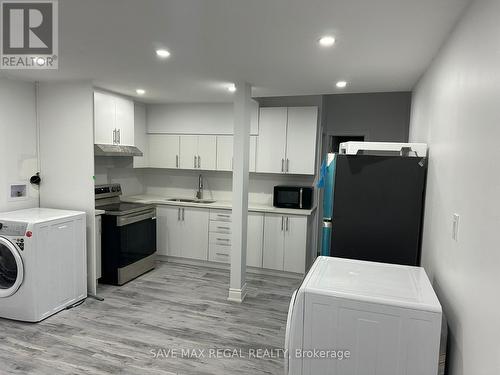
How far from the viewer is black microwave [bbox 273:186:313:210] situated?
4445 millimetres

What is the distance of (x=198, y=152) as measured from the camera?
5.05m

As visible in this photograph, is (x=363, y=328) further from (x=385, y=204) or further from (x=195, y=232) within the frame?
(x=195, y=232)

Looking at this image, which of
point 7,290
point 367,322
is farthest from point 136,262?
point 367,322

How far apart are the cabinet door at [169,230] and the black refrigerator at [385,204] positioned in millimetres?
3073

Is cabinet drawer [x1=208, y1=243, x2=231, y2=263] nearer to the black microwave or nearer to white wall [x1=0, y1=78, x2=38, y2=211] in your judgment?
the black microwave

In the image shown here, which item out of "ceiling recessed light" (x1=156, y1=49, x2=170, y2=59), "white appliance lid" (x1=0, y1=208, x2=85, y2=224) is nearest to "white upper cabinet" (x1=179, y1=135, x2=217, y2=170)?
"white appliance lid" (x1=0, y1=208, x2=85, y2=224)

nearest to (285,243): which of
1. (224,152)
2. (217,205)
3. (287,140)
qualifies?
(217,205)

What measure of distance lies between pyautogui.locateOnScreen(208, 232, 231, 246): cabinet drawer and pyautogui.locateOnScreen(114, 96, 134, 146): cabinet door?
1.71 m

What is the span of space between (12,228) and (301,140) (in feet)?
11.1

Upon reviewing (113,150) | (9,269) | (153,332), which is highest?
(113,150)

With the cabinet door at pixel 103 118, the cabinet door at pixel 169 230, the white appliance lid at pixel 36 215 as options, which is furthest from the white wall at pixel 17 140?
the cabinet door at pixel 169 230

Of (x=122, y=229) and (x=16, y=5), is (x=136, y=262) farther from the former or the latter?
(x=16, y=5)

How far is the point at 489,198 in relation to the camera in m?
1.21

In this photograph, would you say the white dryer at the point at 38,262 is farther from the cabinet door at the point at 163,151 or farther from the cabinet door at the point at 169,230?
the cabinet door at the point at 163,151
